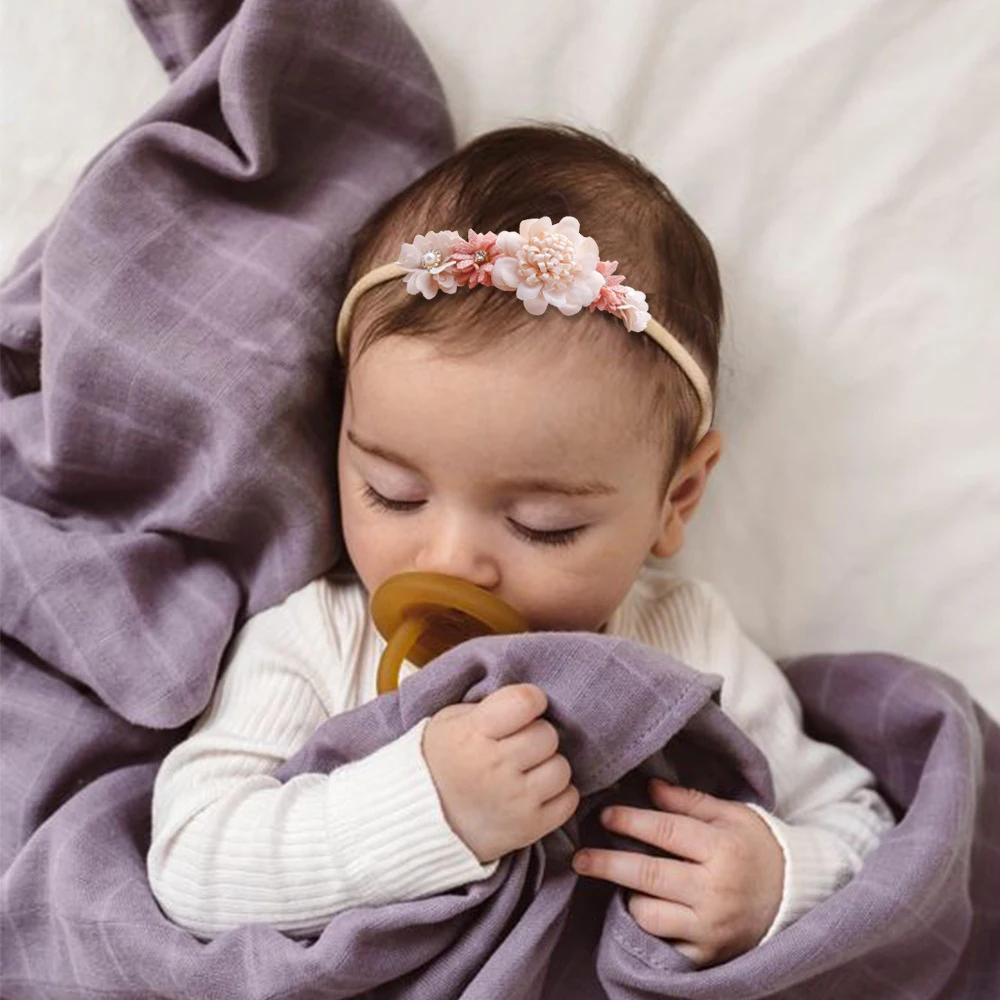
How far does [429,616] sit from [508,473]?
5.4 inches

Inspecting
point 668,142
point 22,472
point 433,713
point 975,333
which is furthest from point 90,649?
point 975,333

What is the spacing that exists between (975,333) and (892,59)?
0.87ft

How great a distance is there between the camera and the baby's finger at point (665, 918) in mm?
1031

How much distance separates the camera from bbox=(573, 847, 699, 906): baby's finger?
1040mm

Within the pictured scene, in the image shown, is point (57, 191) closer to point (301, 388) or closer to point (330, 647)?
point (301, 388)

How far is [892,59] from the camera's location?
125 cm

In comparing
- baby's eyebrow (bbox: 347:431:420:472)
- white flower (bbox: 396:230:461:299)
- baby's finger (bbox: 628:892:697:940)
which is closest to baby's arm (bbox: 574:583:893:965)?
baby's finger (bbox: 628:892:697:940)

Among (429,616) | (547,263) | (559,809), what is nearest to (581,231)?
(547,263)

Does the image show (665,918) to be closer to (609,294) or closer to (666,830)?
(666,830)

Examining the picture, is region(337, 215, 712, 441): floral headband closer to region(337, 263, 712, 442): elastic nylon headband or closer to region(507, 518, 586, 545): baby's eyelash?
region(337, 263, 712, 442): elastic nylon headband

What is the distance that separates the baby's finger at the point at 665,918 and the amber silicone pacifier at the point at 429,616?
0.23 metres

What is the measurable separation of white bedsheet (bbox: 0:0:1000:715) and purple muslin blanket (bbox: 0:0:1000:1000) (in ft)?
0.28

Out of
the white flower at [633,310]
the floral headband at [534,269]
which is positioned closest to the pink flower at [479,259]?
the floral headband at [534,269]

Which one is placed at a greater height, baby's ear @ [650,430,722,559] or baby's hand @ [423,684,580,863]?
baby's ear @ [650,430,722,559]
